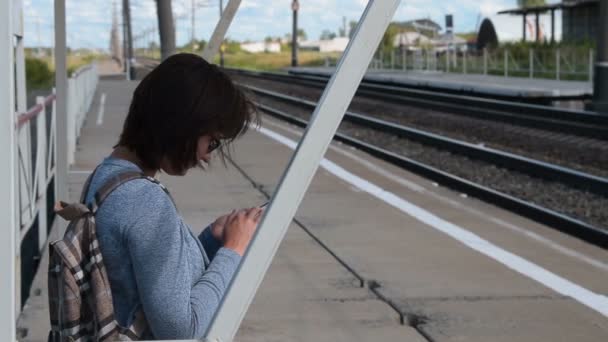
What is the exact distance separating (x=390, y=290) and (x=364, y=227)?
269cm

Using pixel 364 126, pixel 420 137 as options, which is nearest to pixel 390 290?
pixel 420 137

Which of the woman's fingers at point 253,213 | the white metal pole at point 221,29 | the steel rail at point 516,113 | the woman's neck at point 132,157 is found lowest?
the steel rail at point 516,113

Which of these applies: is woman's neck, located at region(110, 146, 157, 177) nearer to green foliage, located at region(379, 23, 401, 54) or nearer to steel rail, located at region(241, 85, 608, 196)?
steel rail, located at region(241, 85, 608, 196)

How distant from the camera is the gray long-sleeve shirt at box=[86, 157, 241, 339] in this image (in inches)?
85.0

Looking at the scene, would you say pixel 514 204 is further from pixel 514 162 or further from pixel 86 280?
pixel 86 280

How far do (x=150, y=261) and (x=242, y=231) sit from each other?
260 mm

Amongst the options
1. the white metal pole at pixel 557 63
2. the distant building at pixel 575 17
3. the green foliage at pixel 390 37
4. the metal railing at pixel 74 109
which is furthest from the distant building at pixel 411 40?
the metal railing at pixel 74 109

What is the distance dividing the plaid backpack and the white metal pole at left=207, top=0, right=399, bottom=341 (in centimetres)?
25

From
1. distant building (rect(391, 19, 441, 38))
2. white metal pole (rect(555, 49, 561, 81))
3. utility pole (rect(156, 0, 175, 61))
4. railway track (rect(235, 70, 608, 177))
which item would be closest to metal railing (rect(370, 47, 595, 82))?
white metal pole (rect(555, 49, 561, 81))

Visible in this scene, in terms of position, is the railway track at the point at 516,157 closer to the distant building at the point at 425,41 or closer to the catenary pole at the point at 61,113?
the catenary pole at the point at 61,113

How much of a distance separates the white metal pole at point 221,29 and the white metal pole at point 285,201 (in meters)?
1.06

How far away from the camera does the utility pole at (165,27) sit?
9.62m

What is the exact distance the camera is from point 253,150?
1723cm

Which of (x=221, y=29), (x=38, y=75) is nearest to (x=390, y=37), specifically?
(x=38, y=75)
